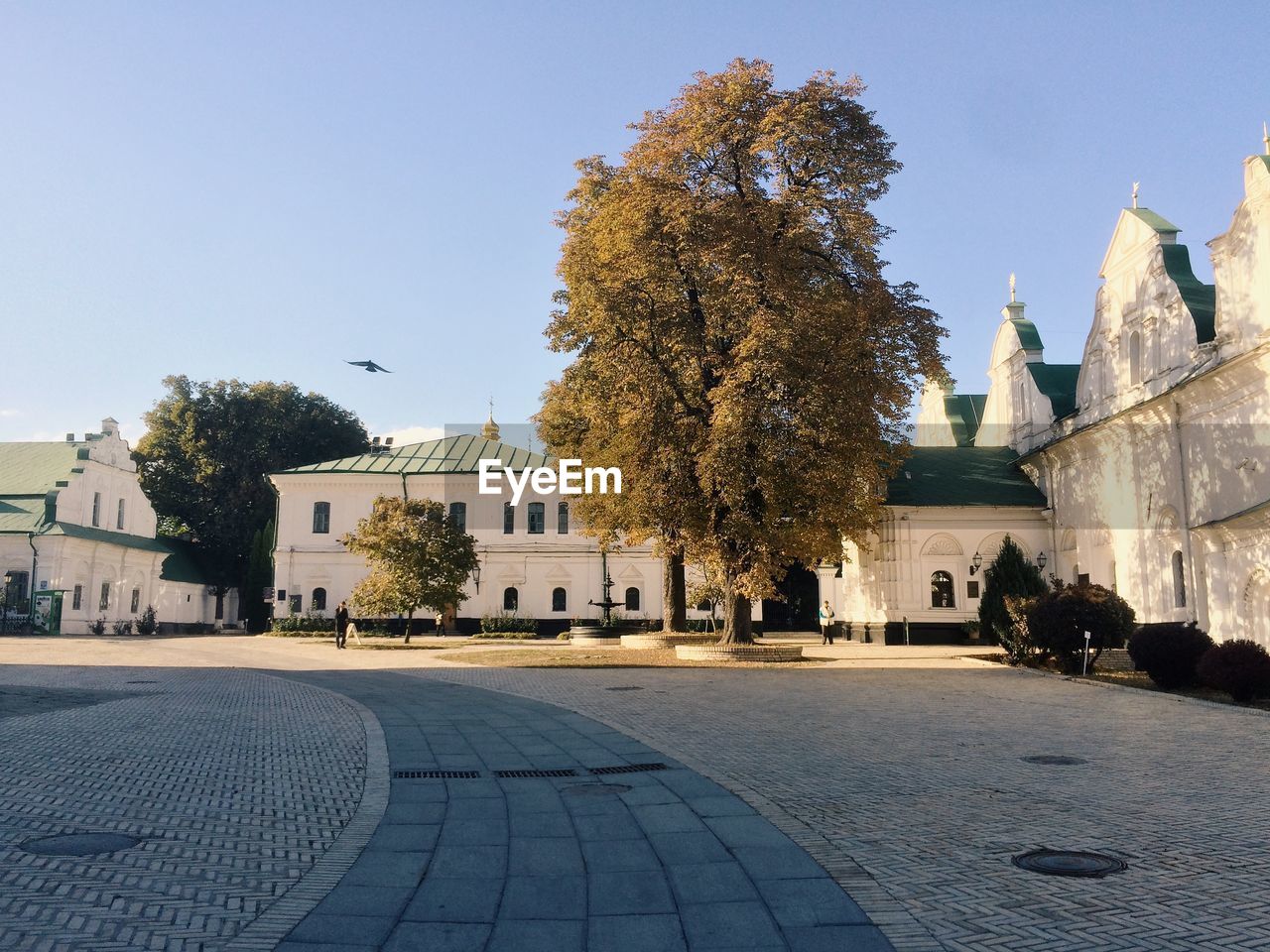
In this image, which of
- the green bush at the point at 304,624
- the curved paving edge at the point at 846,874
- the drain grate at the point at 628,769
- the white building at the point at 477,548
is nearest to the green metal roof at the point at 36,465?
the white building at the point at 477,548

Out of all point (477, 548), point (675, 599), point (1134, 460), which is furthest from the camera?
point (477, 548)

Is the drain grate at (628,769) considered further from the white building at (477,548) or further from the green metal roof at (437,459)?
the green metal roof at (437,459)

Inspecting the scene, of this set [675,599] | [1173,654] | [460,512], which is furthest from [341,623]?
[1173,654]

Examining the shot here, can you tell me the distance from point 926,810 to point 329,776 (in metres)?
5.55

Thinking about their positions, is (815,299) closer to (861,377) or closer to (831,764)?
(861,377)

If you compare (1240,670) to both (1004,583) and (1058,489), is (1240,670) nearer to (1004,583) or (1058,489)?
(1004,583)

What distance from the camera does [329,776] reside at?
31.3 feet

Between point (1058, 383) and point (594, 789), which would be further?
point (1058, 383)

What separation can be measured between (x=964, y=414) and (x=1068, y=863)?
5661 cm

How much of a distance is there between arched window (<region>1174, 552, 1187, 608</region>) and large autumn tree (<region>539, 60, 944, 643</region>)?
10.4 metres

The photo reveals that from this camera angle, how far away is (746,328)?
26.8m

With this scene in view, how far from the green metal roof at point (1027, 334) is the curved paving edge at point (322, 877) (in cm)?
4235

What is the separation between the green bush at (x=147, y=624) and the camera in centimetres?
5556

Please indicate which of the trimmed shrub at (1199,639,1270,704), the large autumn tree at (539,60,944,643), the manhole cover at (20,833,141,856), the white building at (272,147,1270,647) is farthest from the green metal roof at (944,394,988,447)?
the manhole cover at (20,833,141,856)
